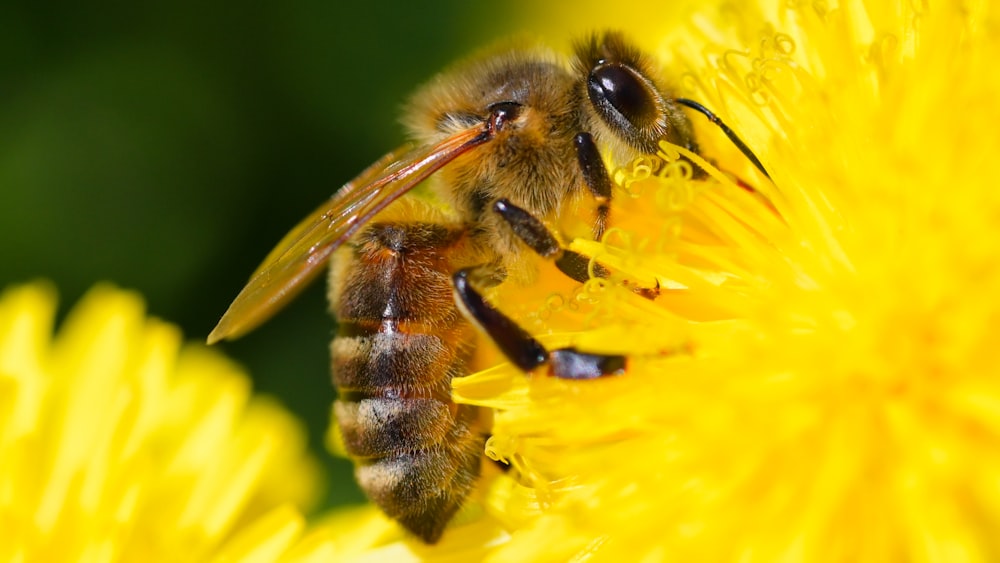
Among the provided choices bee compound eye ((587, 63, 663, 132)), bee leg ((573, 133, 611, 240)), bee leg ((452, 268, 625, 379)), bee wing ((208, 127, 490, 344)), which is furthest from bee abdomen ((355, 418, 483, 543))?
bee compound eye ((587, 63, 663, 132))

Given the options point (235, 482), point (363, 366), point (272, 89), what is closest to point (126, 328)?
point (235, 482)

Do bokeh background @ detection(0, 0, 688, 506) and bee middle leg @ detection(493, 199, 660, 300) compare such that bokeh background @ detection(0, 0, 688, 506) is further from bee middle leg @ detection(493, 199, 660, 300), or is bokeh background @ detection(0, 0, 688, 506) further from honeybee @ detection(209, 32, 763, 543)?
bee middle leg @ detection(493, 199, 660, 300)

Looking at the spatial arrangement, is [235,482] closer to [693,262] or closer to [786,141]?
[693,262]

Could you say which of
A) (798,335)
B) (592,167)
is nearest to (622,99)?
(592,167)

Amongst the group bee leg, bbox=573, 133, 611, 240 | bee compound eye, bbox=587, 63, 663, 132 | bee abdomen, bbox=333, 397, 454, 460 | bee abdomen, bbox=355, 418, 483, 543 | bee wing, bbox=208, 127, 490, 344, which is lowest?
bee abdomen, bbox=355, 418, 483, 543

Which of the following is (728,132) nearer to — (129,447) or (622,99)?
(622,99)
